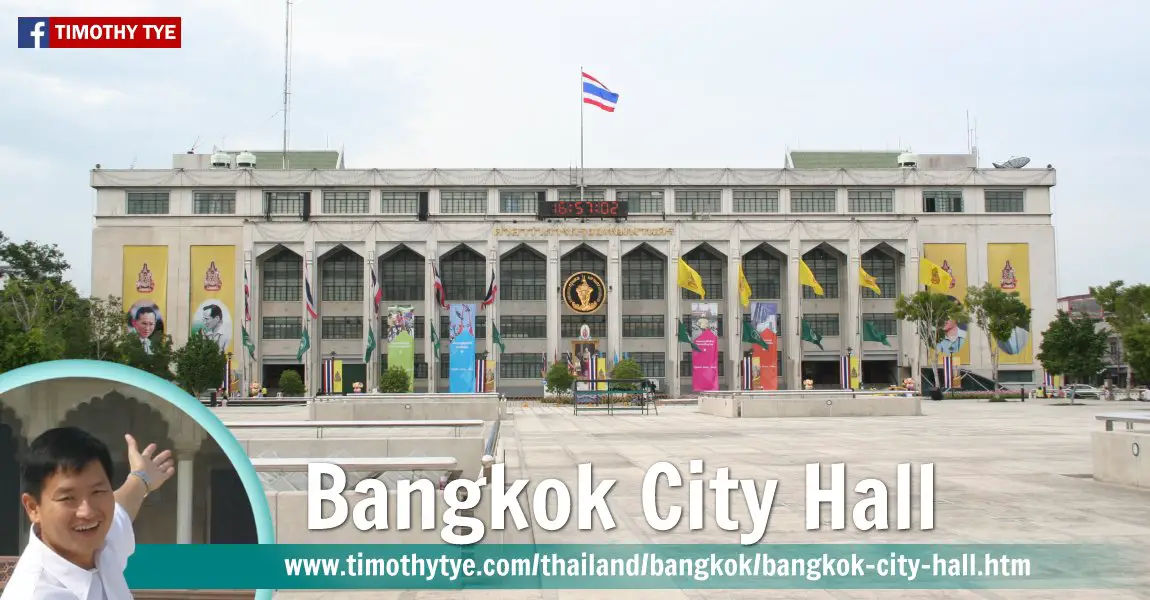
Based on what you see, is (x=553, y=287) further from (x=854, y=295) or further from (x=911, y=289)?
(x=911, y=289)

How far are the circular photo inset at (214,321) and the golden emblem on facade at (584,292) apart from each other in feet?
86.3

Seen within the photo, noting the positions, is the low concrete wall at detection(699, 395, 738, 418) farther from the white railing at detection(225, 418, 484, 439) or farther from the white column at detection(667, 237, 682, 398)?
the white column at detection(667, 237, 682, 398)

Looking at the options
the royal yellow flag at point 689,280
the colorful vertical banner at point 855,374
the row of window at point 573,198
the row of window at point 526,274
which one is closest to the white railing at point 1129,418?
the royal yellow flag at point 689,280

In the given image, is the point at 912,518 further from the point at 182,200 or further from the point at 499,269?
the point at 182,200

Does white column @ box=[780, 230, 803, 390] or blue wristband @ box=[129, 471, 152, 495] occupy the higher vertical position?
white column @ box=[780, 230, 803, 390]

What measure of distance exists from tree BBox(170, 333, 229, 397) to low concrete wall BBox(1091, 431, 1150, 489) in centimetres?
5790

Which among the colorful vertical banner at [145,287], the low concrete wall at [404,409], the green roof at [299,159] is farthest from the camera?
the green roof at [299,159]

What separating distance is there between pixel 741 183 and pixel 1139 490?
219 ft

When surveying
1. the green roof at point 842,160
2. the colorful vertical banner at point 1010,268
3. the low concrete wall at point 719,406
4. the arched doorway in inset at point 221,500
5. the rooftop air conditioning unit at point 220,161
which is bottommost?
the low concrete wall at point 719,406

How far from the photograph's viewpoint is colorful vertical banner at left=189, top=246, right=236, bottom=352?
238ft

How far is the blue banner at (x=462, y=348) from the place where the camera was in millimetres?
68688

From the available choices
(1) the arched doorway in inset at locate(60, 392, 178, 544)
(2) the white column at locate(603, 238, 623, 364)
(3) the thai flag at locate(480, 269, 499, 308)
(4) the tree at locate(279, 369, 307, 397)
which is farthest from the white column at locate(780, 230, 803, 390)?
(1) the arched doorway in inset at locate(60, 392, 178, 544)

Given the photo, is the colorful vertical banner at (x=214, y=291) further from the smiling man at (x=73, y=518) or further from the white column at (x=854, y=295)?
the smiling man at (x=73, y=518)

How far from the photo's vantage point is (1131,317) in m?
53.1
